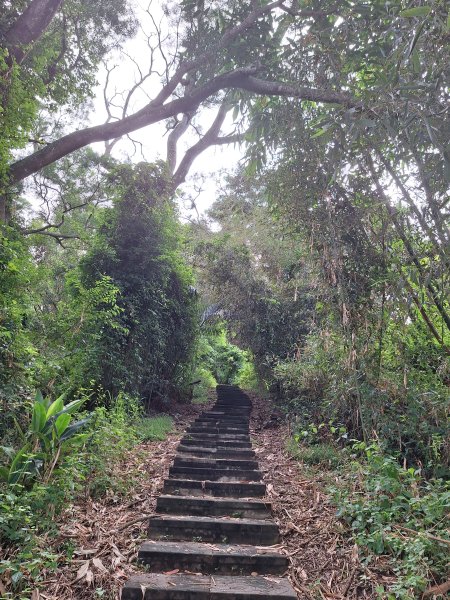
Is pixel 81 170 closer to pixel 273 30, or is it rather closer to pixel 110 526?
pixel 273 30

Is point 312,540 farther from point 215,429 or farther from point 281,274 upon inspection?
point 281,274

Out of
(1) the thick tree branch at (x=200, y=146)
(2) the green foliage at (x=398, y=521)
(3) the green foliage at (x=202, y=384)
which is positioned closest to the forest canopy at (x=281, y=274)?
(2) the green foliage at (x=398, y=521)

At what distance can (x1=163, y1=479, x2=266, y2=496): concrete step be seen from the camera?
450cm

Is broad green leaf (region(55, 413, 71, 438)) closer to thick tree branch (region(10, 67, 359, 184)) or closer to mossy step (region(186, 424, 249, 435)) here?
mossy step (region(186, 424, 249, 435))

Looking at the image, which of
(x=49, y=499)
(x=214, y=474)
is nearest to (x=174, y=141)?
(x=214, y=474)

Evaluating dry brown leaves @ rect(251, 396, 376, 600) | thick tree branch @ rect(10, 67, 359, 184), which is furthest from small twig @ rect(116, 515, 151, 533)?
thick tree branch @ rect(10, 67, 359, 184)

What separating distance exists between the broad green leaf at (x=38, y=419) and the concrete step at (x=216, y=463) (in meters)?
1.98

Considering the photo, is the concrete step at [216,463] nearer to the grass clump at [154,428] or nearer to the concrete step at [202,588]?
the grass clump at [154,428]

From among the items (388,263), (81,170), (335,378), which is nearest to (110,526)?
(335,378)

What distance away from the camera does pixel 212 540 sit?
11.9ft

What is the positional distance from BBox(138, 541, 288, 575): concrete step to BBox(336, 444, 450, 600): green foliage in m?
0.69

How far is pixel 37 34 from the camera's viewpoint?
673cm

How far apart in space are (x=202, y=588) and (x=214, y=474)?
6.84 ft

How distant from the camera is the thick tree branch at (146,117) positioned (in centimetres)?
634
